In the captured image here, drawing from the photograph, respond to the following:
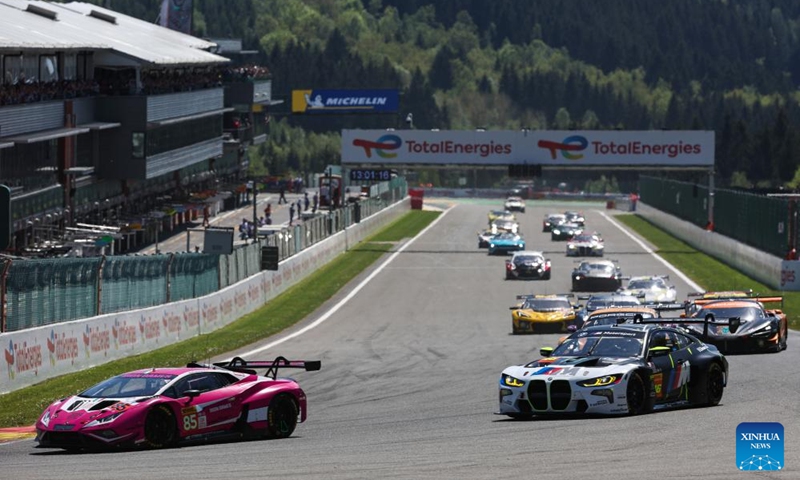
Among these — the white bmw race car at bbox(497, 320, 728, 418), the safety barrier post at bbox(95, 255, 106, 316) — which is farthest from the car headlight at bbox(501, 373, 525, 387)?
the safety barrier post at bbox(95, 255, 106, 316)

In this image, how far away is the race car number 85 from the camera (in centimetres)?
2000

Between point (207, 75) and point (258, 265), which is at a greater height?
point (207, 75)

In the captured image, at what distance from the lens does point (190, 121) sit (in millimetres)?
101688

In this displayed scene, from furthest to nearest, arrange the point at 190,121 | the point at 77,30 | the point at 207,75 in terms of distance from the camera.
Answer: the point at 207,75, the point at 190,121, the point at 77,30

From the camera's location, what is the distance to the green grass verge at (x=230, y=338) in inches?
1091

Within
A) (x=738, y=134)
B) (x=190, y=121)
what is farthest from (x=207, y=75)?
(x=738, y=134)

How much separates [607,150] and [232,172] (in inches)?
1765

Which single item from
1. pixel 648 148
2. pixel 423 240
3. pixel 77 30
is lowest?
pixel 423 240

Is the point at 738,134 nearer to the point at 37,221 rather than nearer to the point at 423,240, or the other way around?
the point at 423,240

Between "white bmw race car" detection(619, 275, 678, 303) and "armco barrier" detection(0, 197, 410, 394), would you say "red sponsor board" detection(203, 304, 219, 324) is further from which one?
"white bmw race car" detection(619, 275, 678, 303)

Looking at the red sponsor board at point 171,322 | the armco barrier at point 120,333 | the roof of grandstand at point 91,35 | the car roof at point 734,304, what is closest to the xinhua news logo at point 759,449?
the armco barrier at point 120,333

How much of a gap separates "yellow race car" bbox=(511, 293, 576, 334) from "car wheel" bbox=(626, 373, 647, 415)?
19805 millimetres

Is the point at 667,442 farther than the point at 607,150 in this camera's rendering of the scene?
No

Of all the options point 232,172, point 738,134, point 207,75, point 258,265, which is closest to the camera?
point 258,265
